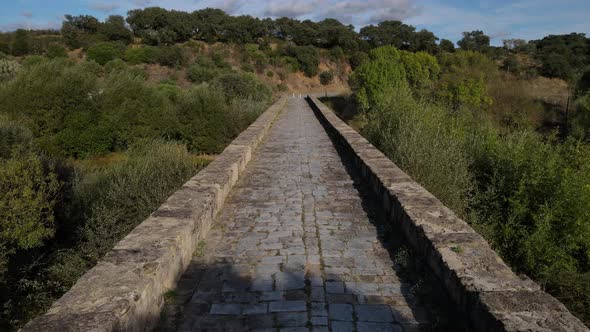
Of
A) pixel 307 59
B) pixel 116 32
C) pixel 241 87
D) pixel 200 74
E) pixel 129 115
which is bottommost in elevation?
pixel 129 115

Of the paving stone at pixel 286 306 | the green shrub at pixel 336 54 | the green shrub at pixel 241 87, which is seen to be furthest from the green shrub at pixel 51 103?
the green shrub at pixel 336 54

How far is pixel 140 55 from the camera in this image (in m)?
45.8

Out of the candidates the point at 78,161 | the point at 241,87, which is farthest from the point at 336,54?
the point at 78,161

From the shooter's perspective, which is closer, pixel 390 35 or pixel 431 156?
pixel 431 156

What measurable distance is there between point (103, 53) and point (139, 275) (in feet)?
156

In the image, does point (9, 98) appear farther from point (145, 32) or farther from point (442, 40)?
point (442, 40)

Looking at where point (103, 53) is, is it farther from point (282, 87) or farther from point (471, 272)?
point (471, 272)

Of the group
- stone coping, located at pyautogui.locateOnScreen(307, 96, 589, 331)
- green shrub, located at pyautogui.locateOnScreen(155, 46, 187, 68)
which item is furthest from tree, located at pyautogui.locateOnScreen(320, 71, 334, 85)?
stone coping, located at pyautogui.locateOnScreen(307, 96, 589, 331)

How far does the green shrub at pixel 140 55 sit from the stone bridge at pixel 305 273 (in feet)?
146

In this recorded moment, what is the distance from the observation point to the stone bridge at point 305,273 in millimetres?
2436

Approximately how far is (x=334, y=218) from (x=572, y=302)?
8.83 feet

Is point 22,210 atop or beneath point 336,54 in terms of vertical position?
beneath

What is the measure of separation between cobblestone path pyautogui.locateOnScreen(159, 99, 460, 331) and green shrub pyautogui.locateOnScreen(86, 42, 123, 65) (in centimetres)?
4437

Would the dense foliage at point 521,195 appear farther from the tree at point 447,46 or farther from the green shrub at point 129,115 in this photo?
the tree at point 447,46
